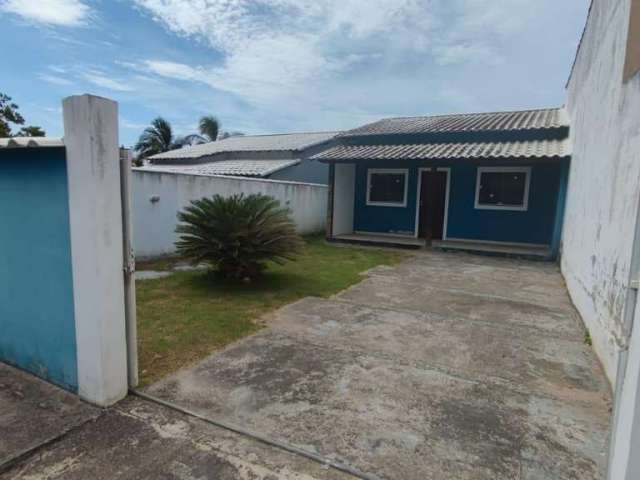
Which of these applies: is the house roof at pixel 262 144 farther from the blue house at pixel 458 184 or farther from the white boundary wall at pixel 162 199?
the white boundary wall at pixel 162 199

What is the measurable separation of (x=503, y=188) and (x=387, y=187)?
3409 millimetres

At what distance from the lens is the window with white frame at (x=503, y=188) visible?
10609 millimetres

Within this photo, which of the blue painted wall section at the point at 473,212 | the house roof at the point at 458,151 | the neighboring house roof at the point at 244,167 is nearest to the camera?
the house roof at the point at 458,151

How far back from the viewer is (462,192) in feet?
37.2

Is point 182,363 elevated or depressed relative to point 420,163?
depressed

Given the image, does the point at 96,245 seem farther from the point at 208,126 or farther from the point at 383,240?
the point at 208,126

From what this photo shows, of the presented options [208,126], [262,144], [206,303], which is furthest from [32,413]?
[208,126]

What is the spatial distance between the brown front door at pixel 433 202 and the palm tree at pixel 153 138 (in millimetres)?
25292

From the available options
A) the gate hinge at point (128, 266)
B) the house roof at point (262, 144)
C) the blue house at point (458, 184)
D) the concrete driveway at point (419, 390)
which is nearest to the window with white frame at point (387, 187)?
the blue house at point (458, 184)

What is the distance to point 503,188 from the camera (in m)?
10.9

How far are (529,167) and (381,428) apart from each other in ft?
33.5

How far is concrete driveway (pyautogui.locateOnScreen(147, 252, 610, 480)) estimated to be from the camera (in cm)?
219

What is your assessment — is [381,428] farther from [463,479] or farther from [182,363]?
[182,363]

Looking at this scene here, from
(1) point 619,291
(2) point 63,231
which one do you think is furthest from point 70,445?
(1) point 619,291
